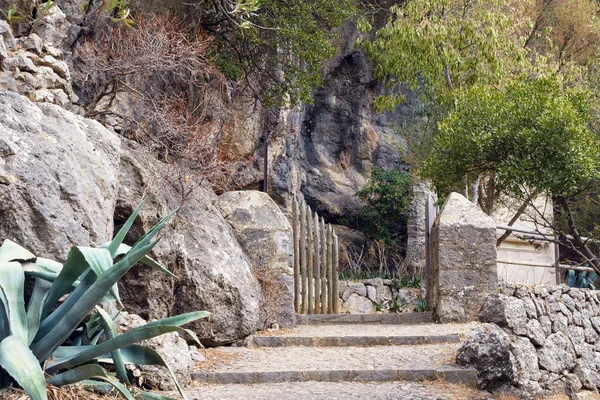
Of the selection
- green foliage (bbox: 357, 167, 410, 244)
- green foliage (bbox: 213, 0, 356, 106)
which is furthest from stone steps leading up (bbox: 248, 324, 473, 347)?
A: green foliage (bbox: 357, 167, 410, 244)

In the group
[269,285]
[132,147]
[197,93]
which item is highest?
[197,93]

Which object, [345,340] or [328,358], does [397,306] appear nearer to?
[345,340]

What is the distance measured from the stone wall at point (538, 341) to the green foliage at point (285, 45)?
5.14m

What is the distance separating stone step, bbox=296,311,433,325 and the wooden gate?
69 centimetres

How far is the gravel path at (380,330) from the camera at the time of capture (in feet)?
26.2

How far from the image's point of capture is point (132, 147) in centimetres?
745

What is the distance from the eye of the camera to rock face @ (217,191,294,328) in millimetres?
8359

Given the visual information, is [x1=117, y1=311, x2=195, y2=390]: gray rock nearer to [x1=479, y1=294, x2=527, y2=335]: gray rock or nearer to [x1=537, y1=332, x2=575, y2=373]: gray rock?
[x1=479, y1=294, x2=527, y2=335]: gray rock

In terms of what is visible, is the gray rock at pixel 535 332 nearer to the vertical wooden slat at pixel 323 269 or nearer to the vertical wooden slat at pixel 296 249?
the vertical wooden slat at pixel 296 249

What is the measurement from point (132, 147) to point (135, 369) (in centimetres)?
320

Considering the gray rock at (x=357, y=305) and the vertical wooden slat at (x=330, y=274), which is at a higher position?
the vertical wooden slat at (x=330, y=274)

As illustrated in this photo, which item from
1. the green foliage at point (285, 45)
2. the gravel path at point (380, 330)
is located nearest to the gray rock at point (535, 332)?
the gravel path at point (380, 330)

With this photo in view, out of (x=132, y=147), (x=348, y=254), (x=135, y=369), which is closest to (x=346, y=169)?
(x=348, y=254)

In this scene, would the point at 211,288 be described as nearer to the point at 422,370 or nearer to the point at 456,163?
the point at 422,370
